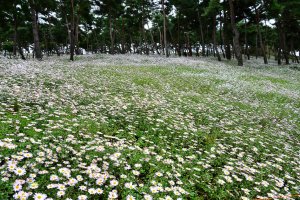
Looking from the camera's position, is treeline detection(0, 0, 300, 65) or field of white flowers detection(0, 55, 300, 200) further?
treeline detection(0, 0, 300, 65)

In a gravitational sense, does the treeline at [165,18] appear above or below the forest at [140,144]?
above

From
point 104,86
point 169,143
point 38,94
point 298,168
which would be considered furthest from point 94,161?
point 104,86

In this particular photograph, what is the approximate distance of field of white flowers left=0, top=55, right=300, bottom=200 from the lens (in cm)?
445

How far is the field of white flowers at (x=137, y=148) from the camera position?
175 inches

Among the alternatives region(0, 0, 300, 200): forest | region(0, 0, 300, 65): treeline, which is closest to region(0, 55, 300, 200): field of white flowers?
region(0, 0, 300, 200): forest

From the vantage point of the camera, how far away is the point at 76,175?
4594mm

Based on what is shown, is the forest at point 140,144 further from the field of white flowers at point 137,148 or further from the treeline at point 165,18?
the treeline at point 165,18

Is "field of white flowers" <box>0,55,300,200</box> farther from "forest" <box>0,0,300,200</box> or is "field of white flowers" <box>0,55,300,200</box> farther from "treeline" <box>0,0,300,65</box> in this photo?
"treeline" <box>0,0,300,65</box>

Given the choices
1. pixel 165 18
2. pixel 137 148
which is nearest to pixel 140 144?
pixel 137 148

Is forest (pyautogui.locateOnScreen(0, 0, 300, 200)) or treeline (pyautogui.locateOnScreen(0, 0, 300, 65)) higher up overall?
treeline (pyautogui.locateOnScreen(0, 0, 300, 65))

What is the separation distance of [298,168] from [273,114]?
21.8 ft

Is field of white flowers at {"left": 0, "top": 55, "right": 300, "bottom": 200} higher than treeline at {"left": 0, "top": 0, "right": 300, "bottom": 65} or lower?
lower

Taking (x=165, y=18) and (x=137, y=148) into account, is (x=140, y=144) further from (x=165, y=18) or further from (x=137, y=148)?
(x=165, y=18)

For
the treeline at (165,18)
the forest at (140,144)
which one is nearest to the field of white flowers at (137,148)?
the forest at (140,144)
